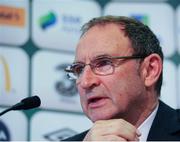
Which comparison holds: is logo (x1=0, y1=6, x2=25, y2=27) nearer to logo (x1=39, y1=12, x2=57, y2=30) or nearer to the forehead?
logo (x1=39, y1=12, x2=57, y2=30)

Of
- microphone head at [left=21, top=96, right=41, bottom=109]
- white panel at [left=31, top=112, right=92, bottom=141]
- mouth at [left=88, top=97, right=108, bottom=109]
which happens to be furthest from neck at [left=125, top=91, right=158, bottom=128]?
white panel at [left=31, top=112, right=92, bottom=141]

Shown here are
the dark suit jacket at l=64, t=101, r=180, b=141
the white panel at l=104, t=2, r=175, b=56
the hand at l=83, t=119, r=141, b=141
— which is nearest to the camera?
the hand at l=83, t=119, r=141, b=141

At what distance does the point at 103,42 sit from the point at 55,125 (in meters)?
0.97

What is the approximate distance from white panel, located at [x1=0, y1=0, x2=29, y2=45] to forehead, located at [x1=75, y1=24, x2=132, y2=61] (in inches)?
35.5

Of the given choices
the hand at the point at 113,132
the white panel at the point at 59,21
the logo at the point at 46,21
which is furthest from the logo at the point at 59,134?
the hand at the point at 113,132

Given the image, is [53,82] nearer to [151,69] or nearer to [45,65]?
[45,65]

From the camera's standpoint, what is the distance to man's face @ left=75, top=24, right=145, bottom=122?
117cm

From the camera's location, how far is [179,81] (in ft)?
7.32

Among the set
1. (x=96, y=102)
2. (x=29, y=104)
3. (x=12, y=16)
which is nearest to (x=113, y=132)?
(x=96, y=102)

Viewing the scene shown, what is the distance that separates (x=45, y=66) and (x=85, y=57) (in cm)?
94

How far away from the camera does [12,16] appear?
2.12 metres

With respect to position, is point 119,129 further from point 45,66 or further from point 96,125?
point 45,66

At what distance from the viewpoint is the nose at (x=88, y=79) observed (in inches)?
45.8

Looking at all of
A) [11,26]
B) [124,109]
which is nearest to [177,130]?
[124,109]
